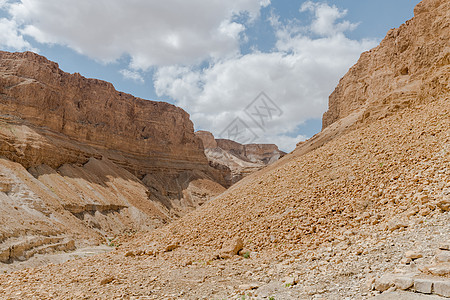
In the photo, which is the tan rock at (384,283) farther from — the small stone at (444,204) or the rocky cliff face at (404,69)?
the rocky cliff face at (404,69)

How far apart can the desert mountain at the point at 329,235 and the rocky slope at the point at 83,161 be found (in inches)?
426

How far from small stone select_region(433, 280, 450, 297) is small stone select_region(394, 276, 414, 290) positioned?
10.9 inches

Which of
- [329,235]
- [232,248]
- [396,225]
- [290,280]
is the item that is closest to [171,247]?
[232,248]

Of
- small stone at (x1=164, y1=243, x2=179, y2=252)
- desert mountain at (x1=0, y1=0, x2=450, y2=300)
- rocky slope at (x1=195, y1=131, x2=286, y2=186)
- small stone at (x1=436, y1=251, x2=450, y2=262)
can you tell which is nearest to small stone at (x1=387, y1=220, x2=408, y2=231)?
desert mountain at (x1=0, y1=0, x2=450, y2=300)

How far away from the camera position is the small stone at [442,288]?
143 inches

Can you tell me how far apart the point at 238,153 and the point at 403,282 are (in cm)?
10507

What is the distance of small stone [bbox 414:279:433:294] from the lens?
378 cm

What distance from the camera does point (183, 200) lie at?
48844 millimetres

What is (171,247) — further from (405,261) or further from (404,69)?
(404,69)

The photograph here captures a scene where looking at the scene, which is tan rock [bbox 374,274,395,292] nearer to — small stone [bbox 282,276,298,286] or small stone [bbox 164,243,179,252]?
small stone [bbox 282,276,298,286]

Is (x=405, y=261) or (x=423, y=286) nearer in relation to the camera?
(x=423, y=286)

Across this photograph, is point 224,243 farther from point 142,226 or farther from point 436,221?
point 142,226

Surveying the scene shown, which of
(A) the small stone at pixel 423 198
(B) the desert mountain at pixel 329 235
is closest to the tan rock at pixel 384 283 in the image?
(B) the desert mountain at pixel 329 235

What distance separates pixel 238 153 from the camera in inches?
4294
